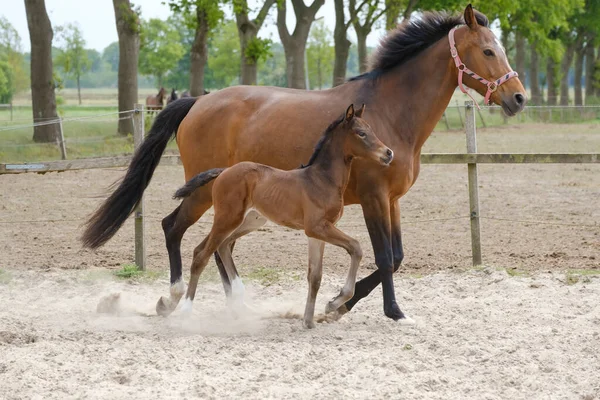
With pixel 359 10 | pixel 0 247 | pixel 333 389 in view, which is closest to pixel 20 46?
pixel 359 10

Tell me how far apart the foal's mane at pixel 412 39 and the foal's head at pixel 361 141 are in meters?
0.76

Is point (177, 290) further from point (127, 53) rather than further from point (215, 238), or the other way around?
point (127, 53)

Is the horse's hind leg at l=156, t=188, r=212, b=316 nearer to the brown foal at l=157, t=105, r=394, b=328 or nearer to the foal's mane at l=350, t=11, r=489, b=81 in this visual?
the brown foal at l=157, t=105, r=394, b=328

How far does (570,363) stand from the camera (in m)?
4.64

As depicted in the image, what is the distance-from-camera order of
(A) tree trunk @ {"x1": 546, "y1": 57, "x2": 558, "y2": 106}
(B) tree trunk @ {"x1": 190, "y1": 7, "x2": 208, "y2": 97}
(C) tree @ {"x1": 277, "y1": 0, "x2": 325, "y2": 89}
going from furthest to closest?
1. (A) tree trunk @ {"x1": 546, "y1": 57, "x2": 558, "y2": 106}
2. (C) tree @ {"x1": 277, "y1": 0, "x2": 325, "y2": 89}
3. (B) tree trunk @ {"x1": 190, "y1": 7, "x2": 208, "y2": 97}

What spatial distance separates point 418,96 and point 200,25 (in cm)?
1637

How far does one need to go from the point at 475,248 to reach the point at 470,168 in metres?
0.78

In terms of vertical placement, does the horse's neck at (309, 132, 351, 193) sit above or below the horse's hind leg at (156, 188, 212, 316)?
above

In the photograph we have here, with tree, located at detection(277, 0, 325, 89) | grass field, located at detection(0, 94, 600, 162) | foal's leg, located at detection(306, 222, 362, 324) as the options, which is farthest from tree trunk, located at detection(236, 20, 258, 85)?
foal's leg, located at detection(306, 222, 362, 324)

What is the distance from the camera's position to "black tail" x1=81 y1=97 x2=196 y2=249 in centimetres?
665

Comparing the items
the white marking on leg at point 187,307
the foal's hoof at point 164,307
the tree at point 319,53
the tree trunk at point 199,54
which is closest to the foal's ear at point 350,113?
the white marking on leg at point 187,307

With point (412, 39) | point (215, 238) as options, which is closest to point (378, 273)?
point (215, 238)

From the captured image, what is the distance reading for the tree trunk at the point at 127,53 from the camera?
1945 centimetres

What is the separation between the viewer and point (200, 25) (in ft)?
70.6
